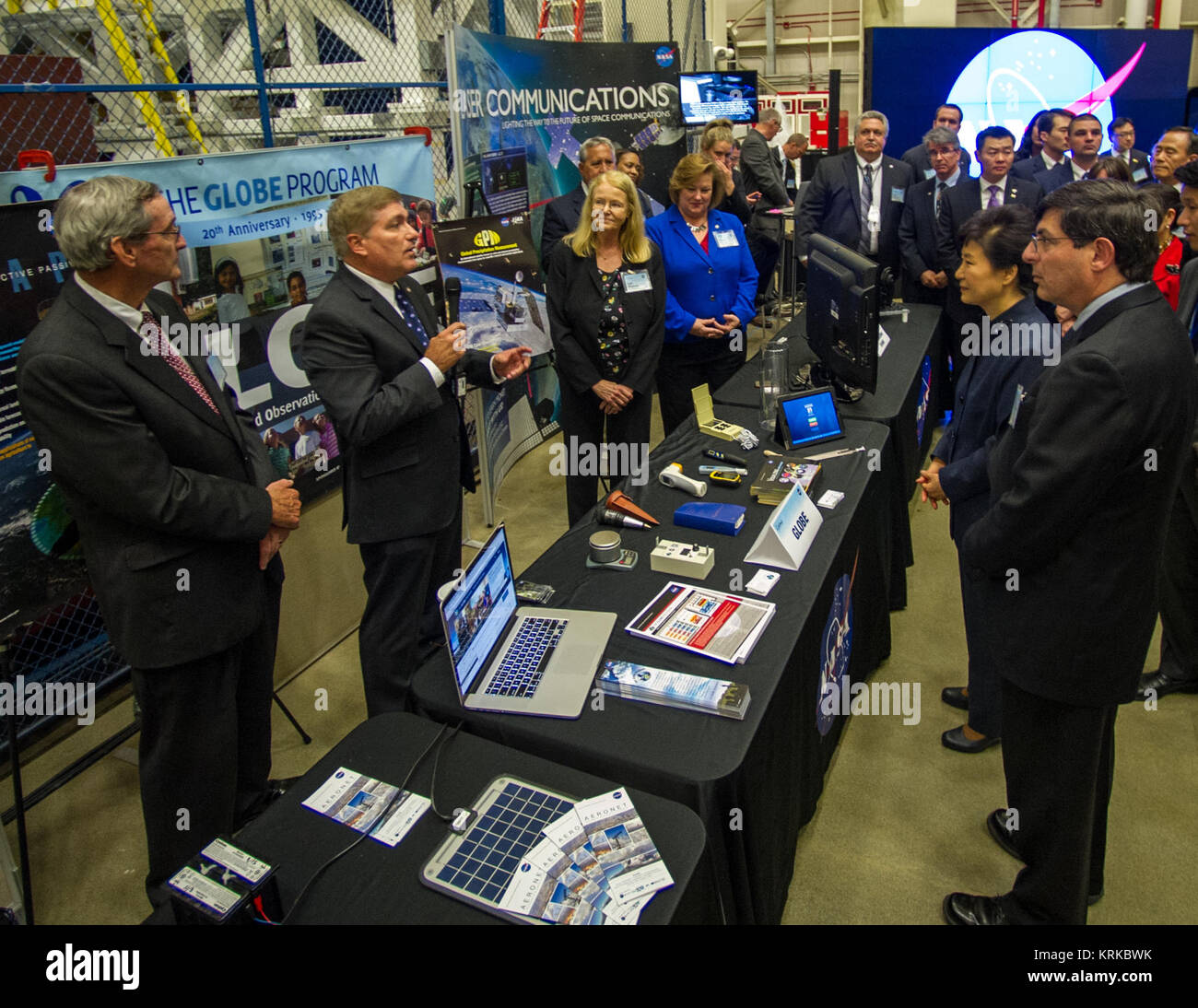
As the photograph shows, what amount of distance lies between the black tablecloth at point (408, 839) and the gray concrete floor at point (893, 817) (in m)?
0.93

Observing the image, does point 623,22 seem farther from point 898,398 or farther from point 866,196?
point 898,398

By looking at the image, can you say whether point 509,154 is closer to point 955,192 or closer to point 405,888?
point 955,192

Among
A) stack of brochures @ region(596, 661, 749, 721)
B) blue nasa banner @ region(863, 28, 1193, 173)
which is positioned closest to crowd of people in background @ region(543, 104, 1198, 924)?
stack of brochures @ region(596, 661, 749, 721)

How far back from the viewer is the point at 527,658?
1.97 metres

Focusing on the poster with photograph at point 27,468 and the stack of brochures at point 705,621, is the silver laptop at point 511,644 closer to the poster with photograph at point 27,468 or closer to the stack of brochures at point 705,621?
the stack of brochures at point 705,621

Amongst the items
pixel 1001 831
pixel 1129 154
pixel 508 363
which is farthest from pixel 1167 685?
pixel 1129 154

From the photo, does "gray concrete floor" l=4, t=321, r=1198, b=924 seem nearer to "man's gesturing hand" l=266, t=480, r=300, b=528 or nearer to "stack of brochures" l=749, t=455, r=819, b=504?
"stack of brochures" l=749, t=455, r=819, b=504

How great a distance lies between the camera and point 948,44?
9.50 meters

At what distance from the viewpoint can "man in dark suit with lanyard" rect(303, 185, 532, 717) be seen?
2.38 metres

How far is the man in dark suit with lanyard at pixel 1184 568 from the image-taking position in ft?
9.50

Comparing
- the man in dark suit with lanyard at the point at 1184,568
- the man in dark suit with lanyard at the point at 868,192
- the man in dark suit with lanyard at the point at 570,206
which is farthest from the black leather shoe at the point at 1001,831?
the man in dark suit with lanyard at the point at 868,192

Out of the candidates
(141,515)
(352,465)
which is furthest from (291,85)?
(141,515)
